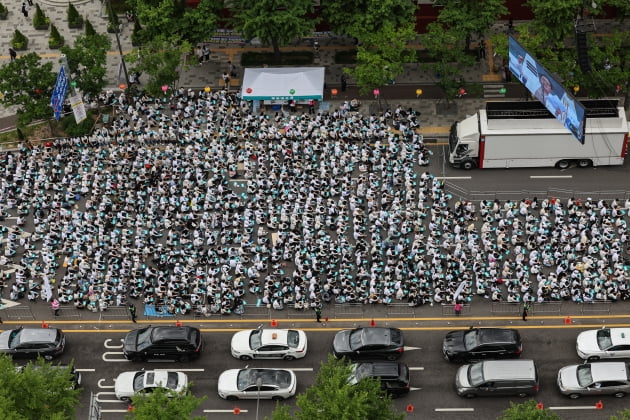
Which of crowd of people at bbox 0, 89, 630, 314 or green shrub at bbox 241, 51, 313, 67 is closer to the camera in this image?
crowd of people at bbox 0, 89, 630, 314

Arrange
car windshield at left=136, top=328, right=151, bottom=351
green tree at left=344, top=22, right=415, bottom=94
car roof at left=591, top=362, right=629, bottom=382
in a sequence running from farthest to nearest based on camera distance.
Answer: green tree at left=344, top=22, right=415, bottom=94, car windshield at left=136, top=328, right=151, bottom=351, car roof at left=591, top=362, right=629, bottom=382

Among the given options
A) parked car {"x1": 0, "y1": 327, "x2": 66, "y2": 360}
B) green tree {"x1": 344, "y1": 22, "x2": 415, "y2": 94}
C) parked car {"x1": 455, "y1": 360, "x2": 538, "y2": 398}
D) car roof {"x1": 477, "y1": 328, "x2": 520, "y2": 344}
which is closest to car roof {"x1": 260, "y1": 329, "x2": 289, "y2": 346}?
parked car {"x1": 455, "y1": 360, "x2": 538, "y2": 398}

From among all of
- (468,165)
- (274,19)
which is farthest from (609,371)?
(274,19)

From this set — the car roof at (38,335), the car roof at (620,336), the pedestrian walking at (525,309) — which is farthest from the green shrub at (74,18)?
the car roof at (620,336)

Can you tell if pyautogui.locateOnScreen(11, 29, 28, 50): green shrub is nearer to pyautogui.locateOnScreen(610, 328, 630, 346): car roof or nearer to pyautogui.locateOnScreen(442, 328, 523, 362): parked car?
pyautogui.locateOnScreen(442, 328, 523, 362): parked car

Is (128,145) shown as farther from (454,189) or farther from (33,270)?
(454,189)
